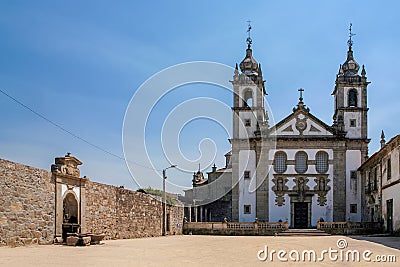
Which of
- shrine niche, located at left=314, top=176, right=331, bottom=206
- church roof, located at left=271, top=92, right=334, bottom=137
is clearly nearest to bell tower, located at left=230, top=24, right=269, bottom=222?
church roof, located at left=271, top=92, right=334, bottom=137

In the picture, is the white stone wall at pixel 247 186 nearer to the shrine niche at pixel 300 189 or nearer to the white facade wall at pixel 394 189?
the shrine niche at pixel 300 189

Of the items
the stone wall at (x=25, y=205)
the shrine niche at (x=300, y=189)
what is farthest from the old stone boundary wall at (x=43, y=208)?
the shrine niche at (x=300, y=189)

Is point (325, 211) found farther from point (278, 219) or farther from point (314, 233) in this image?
point (314, 233)

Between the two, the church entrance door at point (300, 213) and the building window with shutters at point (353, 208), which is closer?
the building window with shutters at point (353, 208)

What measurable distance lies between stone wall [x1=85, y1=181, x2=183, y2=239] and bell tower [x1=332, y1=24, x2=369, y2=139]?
60.7ft

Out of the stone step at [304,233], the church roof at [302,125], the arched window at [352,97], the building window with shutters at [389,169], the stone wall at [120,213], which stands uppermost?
the arched window at [352,97]

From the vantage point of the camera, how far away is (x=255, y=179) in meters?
41.7

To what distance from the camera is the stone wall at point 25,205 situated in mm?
14930

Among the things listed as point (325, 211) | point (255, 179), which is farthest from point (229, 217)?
point (325, 211)

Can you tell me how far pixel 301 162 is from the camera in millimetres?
41906

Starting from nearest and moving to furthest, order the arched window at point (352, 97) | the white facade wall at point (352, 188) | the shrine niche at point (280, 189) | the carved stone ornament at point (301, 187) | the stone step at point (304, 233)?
the stone step at point (304, 233) → the white facade wall at point (352, 188) → the carved stone ornament at point (301, 187) → the shrine niche at point (280, 189) → the arched window at point (352, 97)

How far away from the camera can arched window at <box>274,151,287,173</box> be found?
41.8m

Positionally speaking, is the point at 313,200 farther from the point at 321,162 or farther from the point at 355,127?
the point at 355,127

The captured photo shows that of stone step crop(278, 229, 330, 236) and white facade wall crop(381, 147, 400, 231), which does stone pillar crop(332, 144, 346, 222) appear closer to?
stone step crop(278, 229, 330, 236)
